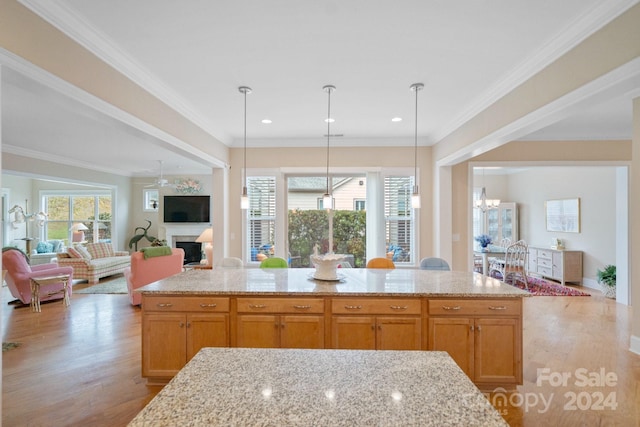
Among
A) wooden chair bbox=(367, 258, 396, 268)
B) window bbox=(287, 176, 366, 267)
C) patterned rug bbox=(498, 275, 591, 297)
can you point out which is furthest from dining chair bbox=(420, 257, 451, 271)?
patterned rug bbox=(498, 275, 591, 297)

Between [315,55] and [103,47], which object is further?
[315,55]

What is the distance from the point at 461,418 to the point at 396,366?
0.34 metres

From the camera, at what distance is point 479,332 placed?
101 inches

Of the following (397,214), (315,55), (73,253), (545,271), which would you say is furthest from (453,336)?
(73,253)

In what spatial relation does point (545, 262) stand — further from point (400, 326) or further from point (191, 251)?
point (191, 251)

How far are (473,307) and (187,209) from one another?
28.0 feet

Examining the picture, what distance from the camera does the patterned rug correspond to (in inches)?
242

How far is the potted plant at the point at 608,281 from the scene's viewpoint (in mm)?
5832

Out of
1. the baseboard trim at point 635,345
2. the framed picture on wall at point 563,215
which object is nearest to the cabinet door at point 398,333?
the baseboard trim at point 635,345

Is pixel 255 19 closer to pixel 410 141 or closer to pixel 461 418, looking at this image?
pixel 461 418

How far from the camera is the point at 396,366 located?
127 centimetres

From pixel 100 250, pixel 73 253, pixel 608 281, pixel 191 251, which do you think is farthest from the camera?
pixel 191 251

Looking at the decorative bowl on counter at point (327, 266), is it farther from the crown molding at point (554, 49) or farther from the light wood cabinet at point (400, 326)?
the crown molding at point (554, 49)

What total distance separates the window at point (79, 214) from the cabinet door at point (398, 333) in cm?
989
